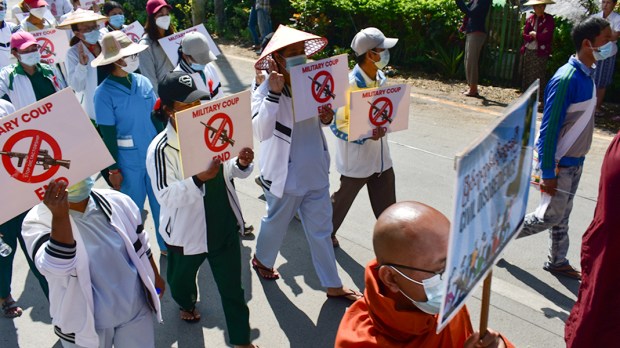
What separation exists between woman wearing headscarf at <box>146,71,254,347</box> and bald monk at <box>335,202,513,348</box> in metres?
1.69

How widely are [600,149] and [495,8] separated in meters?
4.07

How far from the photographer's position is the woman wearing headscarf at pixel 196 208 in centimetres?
390

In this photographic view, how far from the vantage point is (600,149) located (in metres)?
8.31

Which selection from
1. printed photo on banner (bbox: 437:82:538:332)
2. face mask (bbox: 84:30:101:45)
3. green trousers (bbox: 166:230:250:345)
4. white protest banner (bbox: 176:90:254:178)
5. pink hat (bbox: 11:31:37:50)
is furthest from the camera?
face mask (bbox: 84:30:101:45)

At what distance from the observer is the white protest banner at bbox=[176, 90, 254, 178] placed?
3631 mm

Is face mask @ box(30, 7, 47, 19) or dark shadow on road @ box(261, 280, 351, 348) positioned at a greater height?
face mask @ box(30, 7, 47, 19)

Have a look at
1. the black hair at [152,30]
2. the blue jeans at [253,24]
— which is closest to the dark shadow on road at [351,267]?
the black hair at [152,30]

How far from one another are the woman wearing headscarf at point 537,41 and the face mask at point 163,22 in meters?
5.48

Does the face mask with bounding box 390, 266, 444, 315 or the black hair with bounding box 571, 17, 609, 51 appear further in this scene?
the black hair with bounding box 571, 17, 609, 51

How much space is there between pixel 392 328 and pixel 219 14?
1540 centimetres

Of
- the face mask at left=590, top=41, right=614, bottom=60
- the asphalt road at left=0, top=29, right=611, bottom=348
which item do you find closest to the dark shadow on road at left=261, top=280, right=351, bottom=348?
the asphalt road at left=0, top=29, right=611, bottom=348

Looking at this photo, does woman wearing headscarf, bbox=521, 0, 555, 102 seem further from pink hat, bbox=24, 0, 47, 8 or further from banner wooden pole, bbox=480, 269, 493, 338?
banner wooden pole, bbox=480, 269, 493, 338

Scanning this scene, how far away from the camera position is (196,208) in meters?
3.99

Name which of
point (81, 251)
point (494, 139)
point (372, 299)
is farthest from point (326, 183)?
point (494, 139)
